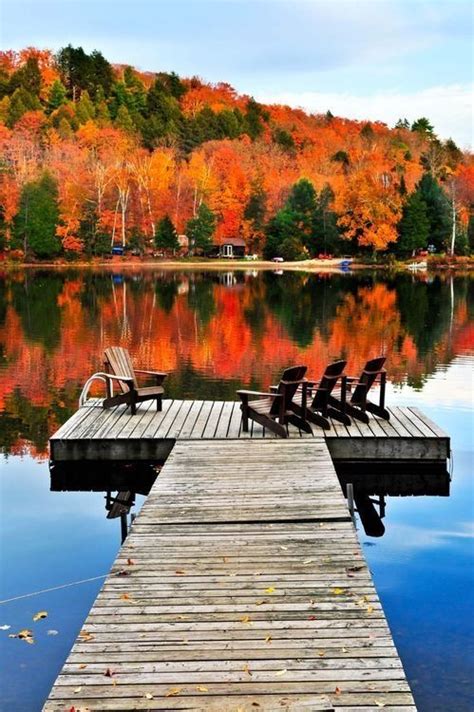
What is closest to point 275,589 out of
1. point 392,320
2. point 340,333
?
point 340,333

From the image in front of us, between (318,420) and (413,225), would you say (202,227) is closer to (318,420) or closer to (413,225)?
(413,225)

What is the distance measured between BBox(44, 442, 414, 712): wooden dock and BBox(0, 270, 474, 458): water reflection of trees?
20.8 ft

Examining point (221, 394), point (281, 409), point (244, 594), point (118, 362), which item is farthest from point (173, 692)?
point (221, 394)

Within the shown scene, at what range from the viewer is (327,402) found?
1188 cm

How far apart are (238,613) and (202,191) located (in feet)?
264

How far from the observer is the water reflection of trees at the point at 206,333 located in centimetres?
1836

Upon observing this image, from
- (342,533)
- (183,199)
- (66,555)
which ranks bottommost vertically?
(66,555)

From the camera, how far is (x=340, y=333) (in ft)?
93.6

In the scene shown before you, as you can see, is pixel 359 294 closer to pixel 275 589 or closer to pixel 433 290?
pixel 433 290

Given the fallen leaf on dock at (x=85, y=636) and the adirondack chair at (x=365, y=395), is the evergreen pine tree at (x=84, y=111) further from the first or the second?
the fallen leaf on dock at (x=85, y=636)

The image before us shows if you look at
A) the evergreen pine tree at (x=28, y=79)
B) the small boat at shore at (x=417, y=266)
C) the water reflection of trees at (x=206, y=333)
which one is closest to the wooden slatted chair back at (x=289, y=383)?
the water reflection of trees at (x=206, y=333)

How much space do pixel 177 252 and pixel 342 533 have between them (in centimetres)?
7381

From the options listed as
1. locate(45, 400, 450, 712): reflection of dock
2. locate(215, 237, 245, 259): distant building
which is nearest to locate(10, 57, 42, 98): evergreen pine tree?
locate(215, 237, 245, 259): distant building

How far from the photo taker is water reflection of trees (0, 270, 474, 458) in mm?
18359
